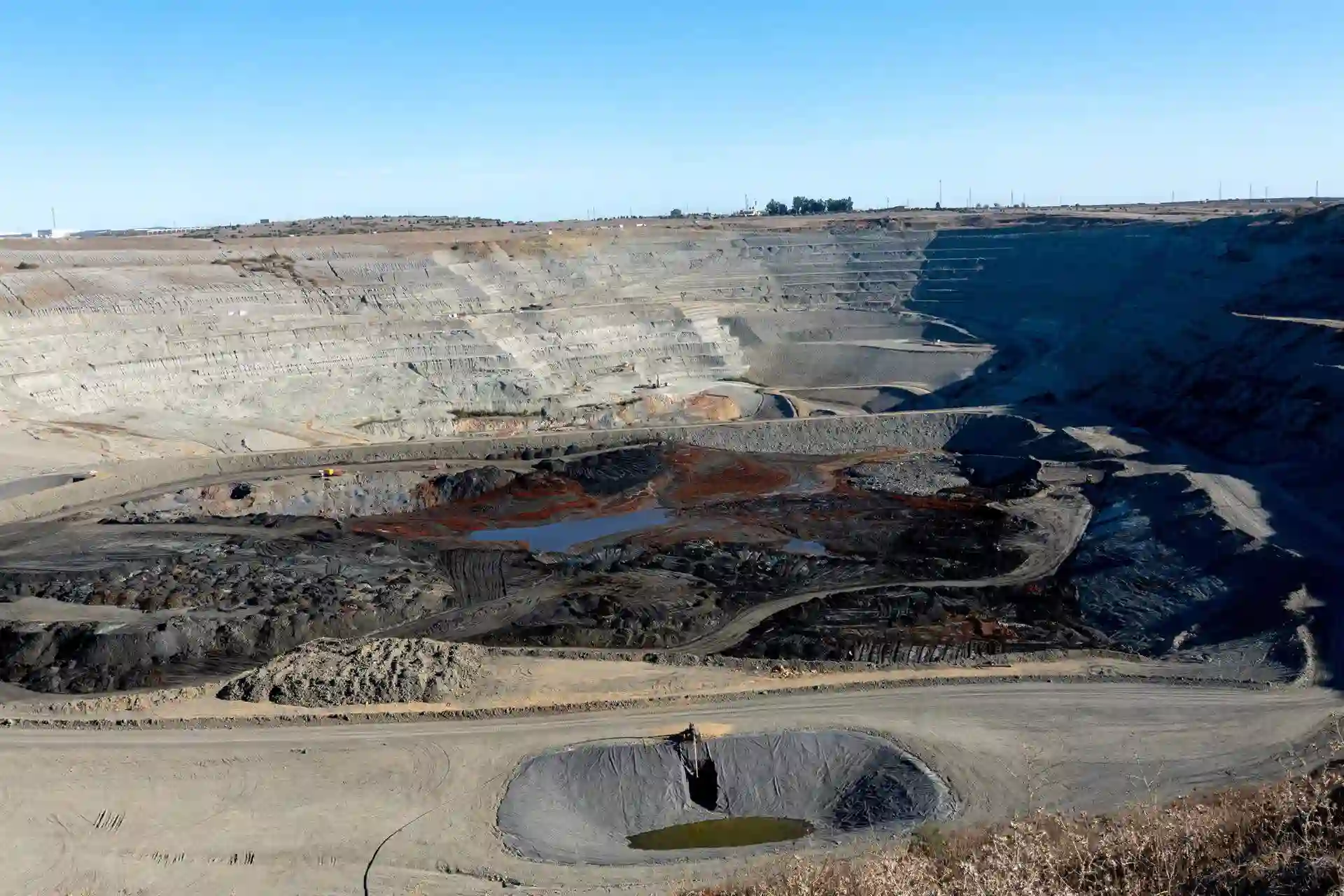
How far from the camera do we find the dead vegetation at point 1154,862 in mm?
8742

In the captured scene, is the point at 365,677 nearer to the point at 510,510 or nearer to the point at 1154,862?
the point at 510,510

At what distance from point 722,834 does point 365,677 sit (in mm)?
8327

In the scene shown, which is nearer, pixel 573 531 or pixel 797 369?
pixel 573 531

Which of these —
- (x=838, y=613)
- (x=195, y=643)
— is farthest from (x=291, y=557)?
(x=838, y=613)

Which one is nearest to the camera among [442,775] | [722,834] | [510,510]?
[722,834]

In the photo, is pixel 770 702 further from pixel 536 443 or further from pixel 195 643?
pixel 536 443

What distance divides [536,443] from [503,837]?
25814 millimetres

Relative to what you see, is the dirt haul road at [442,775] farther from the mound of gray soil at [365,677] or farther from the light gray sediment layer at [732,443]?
the light gray sediment layer at [732,443]

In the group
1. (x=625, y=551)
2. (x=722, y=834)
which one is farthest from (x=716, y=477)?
(x=722, y=834)

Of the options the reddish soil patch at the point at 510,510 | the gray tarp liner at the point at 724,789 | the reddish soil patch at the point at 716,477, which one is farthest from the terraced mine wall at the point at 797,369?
the gray tarp liner at the point at 724,789

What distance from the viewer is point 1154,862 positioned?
9641 mm

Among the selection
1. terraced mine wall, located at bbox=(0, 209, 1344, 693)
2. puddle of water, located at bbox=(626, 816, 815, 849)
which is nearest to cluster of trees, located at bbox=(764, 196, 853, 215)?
terraced mine wall, located at bbox=(0, 209, 1344, 693)

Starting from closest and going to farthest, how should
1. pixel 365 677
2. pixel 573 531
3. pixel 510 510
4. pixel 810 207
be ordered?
1. pixel 365 677
2. pixel 573 531
3. pixel 510 510
4. pixel 810 207

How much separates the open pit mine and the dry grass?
13.1ft
